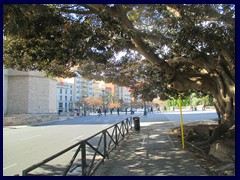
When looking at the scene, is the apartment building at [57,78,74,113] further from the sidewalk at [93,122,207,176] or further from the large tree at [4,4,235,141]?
the large tree at [4,4,235,141]

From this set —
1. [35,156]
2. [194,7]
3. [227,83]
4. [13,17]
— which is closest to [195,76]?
[227,83]

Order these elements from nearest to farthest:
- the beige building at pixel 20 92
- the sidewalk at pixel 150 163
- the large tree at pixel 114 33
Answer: the sidewalk at pixel 150 163, the large tree at pixel 114 33, the beige building at pixel 20 92

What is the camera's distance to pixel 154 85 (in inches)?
750

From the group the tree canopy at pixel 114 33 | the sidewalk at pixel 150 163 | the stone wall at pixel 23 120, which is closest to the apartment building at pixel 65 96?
the stone wall at pixel 23 120

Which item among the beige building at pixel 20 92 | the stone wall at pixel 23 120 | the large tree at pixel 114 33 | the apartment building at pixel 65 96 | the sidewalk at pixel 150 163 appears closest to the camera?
the sidewalk at pixel 150 163

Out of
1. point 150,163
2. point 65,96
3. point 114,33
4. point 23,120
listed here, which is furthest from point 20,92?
point 65,96

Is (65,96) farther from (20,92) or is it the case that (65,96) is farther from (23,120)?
(23,120)

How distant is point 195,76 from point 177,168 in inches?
236

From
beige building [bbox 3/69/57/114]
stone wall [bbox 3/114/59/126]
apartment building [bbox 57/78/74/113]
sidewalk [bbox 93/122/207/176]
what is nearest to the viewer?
sidewalk [bbox 93/122/207/176]

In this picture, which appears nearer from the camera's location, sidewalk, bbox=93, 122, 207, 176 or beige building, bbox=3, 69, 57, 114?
sidewalk, bbox=93, 122, 207, 176

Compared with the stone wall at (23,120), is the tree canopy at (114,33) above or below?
above

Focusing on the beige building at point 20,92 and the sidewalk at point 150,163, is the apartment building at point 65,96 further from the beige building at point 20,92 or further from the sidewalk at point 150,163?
the sidewalk at point 150,163

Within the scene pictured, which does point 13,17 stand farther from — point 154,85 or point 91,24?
point 154,85

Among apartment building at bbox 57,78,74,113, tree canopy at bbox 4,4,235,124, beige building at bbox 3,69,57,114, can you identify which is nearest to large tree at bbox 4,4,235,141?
tree canopy at bbox 4,4,235,124
